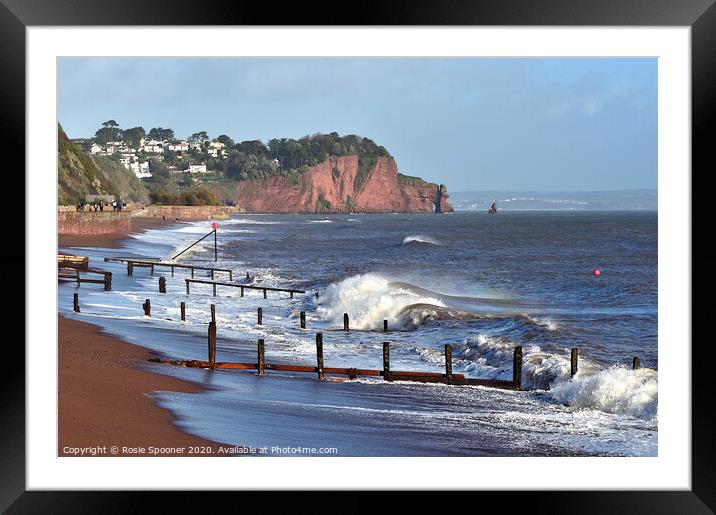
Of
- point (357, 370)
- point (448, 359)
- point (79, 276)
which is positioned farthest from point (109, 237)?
point (448, 359)

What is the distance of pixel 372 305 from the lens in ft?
42.9

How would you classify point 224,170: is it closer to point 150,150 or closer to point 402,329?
point 150,150

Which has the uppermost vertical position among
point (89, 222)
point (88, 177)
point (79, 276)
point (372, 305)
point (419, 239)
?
point (88, 177)

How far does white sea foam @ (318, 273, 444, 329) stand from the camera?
1216 cm

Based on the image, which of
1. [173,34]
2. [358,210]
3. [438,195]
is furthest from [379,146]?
[173,34]

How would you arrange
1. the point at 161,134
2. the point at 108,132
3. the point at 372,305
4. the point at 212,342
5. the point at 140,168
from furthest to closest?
the point at 140,168
the point at 161,134
the point at 108,132
the point at 372,305
the point at 212,342

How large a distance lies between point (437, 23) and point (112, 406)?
347 cm

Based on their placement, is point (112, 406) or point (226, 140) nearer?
point (112, 406)

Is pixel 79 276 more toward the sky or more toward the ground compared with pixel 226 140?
more toward the ground

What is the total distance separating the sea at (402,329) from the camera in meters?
6.09

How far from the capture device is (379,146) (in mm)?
18406
